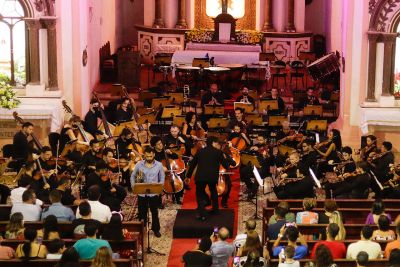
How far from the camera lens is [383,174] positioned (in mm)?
18234

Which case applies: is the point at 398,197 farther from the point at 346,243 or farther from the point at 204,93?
the point at 204,93

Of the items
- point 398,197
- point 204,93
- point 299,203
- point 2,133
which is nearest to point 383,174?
point 398,197

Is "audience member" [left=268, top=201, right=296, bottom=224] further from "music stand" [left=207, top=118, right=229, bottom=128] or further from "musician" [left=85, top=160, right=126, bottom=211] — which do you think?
"music stand" [left=207, top=118, right=229, bottom=128]

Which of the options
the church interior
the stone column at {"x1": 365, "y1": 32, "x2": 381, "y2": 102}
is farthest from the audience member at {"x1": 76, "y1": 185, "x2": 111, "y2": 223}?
the stone column at {"x1": 365, "y1": 32, "x2": 381, "y2": 102}

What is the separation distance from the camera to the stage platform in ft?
57.7

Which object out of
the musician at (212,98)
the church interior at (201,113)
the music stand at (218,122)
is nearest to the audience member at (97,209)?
the church interior at (201,113)

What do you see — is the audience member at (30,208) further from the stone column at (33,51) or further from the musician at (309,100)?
the musician at (309,100)

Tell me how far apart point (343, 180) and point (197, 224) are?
2.84m

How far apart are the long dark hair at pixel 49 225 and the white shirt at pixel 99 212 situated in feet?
4.05

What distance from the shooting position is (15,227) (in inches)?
548

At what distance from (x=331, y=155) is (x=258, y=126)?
3151 millimetres

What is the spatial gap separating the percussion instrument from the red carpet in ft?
22.1

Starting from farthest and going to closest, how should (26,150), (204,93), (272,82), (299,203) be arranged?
(272,82) → (204,93) → (26,150) → (299,203)

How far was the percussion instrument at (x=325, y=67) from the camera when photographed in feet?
90.2
